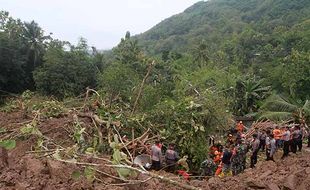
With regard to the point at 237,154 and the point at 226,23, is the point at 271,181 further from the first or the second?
the point at 226,23

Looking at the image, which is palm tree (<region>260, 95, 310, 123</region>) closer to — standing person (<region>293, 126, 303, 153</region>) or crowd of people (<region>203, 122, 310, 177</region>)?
standing person (<region>293, 126, 303, 153</region>)

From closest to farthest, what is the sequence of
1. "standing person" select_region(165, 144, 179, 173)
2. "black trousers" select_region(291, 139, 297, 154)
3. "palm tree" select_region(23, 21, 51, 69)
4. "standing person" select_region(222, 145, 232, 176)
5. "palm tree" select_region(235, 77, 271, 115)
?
→ "standing person" select_region(222, 145, 232, 176) < "standing person" select_region(165, 144, 179, 173) < "black trousers" select_region(291, 139, 297, 154) < "palm tree" select_region(235, 77, 271, 115) < "palm tree" select_region(23, 21, 51, 69)

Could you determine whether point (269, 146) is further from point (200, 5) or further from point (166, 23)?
point (200, 5)

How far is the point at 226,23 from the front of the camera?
96.3 metres

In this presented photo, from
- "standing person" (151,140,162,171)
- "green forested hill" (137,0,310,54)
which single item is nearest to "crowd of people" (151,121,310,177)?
"standing person" (151,140,162,171)

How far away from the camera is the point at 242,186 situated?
26.1 feet

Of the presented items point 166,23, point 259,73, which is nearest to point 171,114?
point 259,73

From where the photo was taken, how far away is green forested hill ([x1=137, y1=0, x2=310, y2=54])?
73.8m

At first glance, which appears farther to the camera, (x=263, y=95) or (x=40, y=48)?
(x=40, y=48)

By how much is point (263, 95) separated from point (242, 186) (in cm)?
2067

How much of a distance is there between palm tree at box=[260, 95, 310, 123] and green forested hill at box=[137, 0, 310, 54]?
3850 cm

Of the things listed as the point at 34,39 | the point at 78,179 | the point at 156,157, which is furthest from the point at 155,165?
the point at 34,39

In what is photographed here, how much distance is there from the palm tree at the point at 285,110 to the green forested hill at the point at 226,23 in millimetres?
38502

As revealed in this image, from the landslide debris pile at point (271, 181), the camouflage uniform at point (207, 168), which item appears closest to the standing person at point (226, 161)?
the camouflage uniform at point (207, 168)
